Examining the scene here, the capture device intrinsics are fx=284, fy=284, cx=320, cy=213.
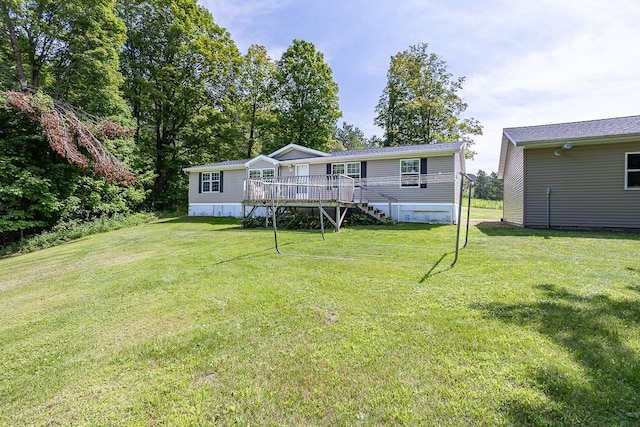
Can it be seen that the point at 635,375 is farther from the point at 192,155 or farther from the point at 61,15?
the point at 192,155

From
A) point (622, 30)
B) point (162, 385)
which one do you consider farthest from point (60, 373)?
point (622, 30)

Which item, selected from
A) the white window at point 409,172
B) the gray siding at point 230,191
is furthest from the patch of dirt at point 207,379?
the gray siding at point 230,191

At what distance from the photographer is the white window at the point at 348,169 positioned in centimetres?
1420

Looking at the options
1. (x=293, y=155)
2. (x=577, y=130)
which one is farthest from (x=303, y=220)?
(x=577, y=130)

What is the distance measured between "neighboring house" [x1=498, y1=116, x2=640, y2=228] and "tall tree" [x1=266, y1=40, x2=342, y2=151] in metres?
16.8

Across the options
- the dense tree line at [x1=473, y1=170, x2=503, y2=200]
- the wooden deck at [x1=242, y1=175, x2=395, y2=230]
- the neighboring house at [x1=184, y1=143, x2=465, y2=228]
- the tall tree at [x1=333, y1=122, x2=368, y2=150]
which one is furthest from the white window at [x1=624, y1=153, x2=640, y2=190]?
the dense tree line at [x1=473, y1=170, x2=503, y2=200]

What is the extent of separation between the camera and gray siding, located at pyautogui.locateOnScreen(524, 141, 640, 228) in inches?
366

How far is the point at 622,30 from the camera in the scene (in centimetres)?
722

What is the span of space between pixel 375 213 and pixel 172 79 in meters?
18.8

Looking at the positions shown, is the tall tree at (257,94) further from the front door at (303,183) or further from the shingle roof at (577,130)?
the shingle roof at (577,130)

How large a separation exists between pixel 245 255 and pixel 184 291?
2266 mm

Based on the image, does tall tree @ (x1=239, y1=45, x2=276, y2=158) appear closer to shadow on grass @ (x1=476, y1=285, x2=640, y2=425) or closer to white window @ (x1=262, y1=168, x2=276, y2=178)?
white window @ (x1=262, y1=168, x2=276, y2=178)

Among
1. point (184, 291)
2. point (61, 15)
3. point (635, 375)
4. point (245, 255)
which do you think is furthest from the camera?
point (61, 15)

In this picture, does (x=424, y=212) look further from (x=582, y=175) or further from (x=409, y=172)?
(x=582, y=175)
